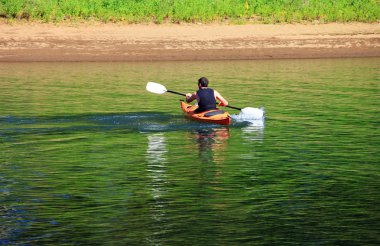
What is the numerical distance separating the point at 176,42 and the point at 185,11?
3214mm

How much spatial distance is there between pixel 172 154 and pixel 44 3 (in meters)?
27.3

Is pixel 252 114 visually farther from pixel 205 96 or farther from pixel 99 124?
pixel 99 124

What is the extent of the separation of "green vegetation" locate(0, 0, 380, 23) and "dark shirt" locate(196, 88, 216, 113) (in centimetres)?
2136

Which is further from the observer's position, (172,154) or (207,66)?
(207,66)

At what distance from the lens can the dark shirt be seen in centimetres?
2181

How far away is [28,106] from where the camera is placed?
25.5 m

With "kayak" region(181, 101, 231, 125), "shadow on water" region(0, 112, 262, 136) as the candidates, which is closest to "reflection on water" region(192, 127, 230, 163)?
"kayak" region(181, 101, 231, 125)

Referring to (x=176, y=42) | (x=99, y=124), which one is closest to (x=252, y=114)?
(x=99, y=124)

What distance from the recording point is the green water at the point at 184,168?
12102 mm

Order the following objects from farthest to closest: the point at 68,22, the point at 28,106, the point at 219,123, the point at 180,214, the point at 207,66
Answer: the point at 68,22, the point at 207,66, the point at 28,106, the point at 219,123, the point at 180,214

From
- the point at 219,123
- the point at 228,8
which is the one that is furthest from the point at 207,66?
the point at 219,123

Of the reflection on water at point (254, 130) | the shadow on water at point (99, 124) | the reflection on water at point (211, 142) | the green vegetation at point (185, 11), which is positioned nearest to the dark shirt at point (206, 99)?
the shadow on water at point (99, 124)

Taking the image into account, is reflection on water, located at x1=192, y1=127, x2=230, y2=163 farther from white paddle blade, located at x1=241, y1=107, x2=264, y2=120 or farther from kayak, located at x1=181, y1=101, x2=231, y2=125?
white paddle blade, located at x1=241, y1=107, x2=264, y2=120

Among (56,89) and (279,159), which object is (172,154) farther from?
(56,89)
